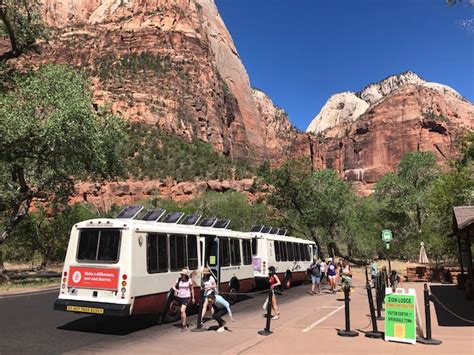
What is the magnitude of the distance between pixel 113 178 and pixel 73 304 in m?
17.0

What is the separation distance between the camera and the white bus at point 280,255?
21.5 m

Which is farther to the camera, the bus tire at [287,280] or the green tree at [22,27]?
the green tree at [22,27]

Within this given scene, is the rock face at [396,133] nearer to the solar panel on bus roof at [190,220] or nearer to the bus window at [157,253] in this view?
the solar panel on bus roof at [190,220]

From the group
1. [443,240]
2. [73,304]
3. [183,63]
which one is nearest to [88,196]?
[183,63]

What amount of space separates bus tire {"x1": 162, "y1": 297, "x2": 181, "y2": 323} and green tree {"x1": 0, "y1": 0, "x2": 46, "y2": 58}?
63.0ft

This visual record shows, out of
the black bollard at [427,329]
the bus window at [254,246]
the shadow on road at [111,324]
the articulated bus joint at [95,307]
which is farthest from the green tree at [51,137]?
Answer: the black bollard at [427,329]

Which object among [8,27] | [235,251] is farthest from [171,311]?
[8,27]

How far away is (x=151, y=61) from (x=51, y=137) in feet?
303

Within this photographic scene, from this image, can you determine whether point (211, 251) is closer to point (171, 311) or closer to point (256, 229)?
point (171, 311)

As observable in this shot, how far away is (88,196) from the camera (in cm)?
8150

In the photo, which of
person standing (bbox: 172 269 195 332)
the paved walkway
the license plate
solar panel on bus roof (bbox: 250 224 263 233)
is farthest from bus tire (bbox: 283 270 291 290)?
the license plate

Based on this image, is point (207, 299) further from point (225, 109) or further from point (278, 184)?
point (225, 109)

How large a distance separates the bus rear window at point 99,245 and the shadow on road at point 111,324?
1754mm

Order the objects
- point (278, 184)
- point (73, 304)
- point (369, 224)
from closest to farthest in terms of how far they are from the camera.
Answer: point (73, 304)
point (278, 184)
point (369, 224)
